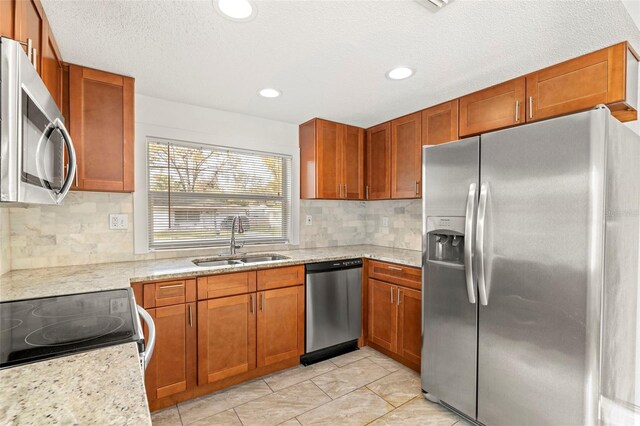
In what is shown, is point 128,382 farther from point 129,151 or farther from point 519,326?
point 129,151

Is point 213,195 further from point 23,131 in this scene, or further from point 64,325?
point 23,131

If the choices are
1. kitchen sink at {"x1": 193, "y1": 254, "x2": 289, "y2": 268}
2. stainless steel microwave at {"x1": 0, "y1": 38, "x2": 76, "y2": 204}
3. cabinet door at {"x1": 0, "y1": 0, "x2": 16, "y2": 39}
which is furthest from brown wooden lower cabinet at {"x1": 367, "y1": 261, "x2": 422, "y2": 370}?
cabinet door at {"x1": 0, "y1": 0, "x2": 16, "y2": 39}

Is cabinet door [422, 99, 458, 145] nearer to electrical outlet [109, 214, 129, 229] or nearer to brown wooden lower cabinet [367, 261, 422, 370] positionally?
brown wooden lower cabinet [367, 261, 422, 370]

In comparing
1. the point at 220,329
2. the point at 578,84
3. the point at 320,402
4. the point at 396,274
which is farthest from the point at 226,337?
the point at 578,84

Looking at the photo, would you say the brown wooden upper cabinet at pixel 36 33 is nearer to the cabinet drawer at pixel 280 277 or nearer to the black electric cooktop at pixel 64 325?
the black electric cooktop at pixel 64 325

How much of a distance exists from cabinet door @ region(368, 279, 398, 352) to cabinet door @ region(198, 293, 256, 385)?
114cm

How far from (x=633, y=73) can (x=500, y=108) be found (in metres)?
0.67

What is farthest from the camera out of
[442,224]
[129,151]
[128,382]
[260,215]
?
[260,215]

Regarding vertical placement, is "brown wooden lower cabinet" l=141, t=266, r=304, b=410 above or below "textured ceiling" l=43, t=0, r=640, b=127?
below

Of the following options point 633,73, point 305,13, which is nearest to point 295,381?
point 305,13

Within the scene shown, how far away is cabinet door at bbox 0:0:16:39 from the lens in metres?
0.94

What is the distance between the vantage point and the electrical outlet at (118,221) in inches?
92.6

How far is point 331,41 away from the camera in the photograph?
1.68 meters

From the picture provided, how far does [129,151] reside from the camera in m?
2.15
